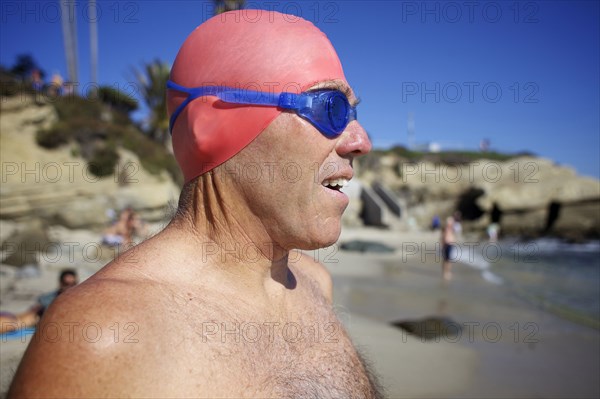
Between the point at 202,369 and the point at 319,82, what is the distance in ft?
3.63

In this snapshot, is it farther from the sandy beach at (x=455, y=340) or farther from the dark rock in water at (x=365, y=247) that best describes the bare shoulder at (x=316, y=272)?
the dark rock in water at (x=365, y=247)

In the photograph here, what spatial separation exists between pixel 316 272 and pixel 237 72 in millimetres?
1273

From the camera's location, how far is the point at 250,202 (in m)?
1.66

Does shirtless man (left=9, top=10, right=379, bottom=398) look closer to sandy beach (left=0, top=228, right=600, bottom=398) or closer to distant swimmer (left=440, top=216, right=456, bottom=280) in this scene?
sandy beach (left=0, top=228, right=600, bottom=398)

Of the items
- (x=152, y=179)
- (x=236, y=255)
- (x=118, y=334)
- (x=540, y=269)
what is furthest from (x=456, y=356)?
(x=152, y=179)

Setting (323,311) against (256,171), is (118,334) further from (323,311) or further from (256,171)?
(323,311)

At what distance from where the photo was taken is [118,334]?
116 cm

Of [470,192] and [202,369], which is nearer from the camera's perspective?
[202,369]

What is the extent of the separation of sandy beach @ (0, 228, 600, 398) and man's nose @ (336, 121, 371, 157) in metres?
1.15

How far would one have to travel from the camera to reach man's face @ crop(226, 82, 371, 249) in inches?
63.9

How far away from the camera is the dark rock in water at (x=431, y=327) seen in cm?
734

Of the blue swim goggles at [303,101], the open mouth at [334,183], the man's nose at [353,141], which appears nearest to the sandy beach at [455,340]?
the open mouth at [334,183]

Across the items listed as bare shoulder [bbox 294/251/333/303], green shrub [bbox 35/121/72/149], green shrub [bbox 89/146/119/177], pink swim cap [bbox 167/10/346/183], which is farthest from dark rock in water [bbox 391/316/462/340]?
green shrub [bbox 35/121/72/149]

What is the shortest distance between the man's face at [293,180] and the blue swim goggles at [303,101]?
3cm
